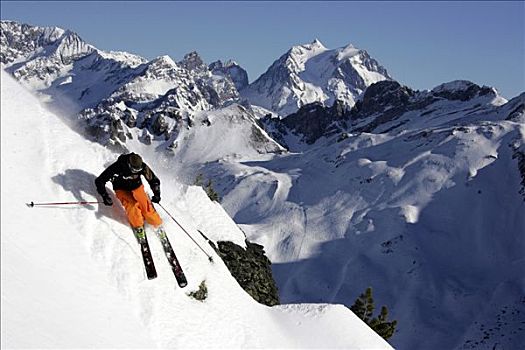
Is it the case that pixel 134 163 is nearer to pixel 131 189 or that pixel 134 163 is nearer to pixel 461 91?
pixel 131 189

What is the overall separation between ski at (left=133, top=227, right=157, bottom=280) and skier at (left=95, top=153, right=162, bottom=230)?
0.9 inches

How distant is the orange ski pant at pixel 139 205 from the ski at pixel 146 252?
181 millimetres

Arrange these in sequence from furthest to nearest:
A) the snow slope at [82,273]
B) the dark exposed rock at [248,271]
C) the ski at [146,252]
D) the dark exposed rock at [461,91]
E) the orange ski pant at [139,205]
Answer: the dark exposed rock at [461,91] → the dark exposed rock at [248,271] → the orange ski pant at [139,205] → the ski at [146,252] → the snow slope at [82,273]

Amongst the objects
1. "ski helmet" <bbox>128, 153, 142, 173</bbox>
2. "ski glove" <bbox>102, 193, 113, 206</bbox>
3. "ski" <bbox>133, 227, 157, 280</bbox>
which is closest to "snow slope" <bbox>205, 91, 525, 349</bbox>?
"ski" <bbox>133, 227, 157, 280</bbox>

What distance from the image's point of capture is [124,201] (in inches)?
487

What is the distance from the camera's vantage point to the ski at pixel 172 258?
12211mm

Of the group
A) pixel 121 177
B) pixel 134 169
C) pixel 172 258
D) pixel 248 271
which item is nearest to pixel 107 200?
pixel 121 177

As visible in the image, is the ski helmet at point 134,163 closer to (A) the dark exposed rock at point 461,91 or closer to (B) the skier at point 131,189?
(B) the skier at point 131,189

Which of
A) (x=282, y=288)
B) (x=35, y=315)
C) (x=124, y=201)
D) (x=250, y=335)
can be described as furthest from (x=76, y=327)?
(x=282, y=288)

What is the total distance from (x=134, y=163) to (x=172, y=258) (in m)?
2.52

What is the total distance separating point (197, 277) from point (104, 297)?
3.14 metres

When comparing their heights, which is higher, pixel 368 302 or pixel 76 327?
pixel 76 327

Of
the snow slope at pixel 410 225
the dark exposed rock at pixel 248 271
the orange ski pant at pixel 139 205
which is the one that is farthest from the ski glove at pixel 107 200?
the snow slope at pixel 410 225

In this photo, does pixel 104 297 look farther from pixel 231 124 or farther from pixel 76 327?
pixel 231 124
